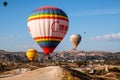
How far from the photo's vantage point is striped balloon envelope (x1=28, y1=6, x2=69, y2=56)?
159 ft

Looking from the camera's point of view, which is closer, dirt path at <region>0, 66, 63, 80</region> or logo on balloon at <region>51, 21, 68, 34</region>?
dirt path at <region>0, 66, 63, 80</region>

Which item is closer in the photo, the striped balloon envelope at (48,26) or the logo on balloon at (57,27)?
the striped balloon envelope at (48,26)

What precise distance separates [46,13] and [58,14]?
2.04 m

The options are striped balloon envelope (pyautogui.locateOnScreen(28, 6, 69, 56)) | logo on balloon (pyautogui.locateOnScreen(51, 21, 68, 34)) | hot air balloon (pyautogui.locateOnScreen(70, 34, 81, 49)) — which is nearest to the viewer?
striped balloon envelope (pyautogui.locateOnScreen(28, 6, 69, 56))

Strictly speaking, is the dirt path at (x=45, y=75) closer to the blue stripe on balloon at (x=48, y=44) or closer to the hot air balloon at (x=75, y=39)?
the blue stripe on balloon at (x=48, y=44)

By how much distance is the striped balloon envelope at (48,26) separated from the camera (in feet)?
159

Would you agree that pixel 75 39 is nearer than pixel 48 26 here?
No

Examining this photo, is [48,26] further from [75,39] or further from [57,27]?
[75,39]

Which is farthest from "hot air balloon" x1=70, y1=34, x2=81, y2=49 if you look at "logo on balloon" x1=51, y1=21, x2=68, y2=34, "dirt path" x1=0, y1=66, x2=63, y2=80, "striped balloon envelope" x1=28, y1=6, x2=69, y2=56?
"dirt path" x1=0, y1=66, x2=63, y2=80

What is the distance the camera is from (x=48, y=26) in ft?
160

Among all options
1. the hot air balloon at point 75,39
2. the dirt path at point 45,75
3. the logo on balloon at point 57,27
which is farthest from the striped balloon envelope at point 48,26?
the hot air balloon at point 75,39

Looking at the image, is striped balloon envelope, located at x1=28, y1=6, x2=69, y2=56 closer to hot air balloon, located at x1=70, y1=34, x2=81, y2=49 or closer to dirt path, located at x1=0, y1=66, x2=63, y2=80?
dirt path, located at x1=0, y1=66, x2=63, y2=80

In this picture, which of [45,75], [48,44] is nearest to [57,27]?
[48,44]

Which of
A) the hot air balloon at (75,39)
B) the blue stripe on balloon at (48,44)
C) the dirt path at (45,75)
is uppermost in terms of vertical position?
the hot air balloon at (75,39)
